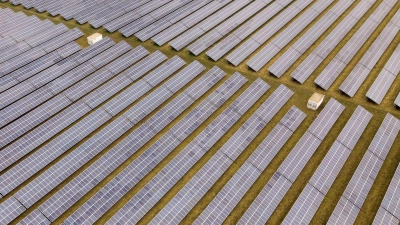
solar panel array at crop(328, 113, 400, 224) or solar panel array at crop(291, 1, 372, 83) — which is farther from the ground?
solar panel array at crop(291, 1, 372, 83)

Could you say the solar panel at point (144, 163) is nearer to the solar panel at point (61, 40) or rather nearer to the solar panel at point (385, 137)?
the solar panel at point (385, 137)

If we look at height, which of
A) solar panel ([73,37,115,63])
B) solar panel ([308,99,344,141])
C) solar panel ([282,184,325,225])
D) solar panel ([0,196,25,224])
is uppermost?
solar panel ([308,99,344,141])

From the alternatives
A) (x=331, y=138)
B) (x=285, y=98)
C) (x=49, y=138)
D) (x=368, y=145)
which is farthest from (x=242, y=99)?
(x=49, y=138)

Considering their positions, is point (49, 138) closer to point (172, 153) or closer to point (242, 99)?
point (172, 153)

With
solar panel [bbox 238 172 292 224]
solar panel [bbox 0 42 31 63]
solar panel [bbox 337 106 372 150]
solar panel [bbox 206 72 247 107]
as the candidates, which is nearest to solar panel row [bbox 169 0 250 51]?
solar panel [bbox 206 72 247 107]

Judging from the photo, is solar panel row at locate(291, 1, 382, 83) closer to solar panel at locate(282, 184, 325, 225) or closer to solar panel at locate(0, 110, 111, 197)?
solar panel at locate(282, 184, 325, 225)

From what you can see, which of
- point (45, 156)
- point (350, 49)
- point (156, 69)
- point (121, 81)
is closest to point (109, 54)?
point (121, 81)

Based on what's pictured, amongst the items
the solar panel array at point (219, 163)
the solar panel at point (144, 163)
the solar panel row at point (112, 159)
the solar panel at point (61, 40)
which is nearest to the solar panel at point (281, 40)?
the solar panel array at point (219, 163)
